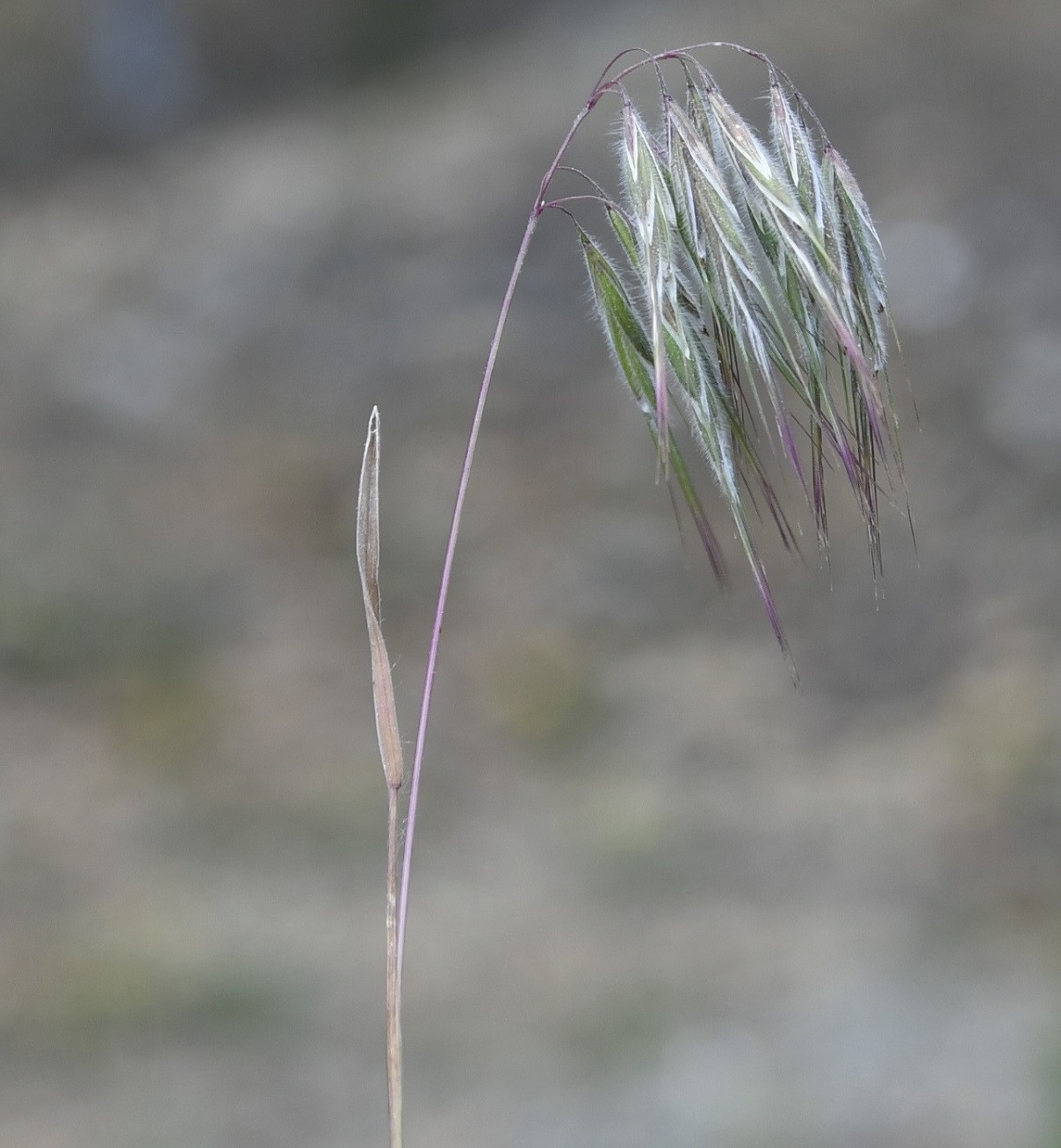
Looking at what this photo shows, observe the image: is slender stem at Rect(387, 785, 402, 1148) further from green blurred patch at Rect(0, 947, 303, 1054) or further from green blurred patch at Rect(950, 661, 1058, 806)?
green blurred patch at Rect(950, 661, 1058, 806)

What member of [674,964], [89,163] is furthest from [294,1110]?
[89,163]

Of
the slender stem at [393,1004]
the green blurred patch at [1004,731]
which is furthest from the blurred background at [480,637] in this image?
the slender stem at [393,1004]

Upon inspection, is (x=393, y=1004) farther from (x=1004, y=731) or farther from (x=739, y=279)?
(x=1004, y=731)

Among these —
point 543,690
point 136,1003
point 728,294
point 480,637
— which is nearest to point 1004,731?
point 543,690

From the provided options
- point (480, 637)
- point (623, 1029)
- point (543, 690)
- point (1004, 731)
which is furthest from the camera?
point (480, 637)

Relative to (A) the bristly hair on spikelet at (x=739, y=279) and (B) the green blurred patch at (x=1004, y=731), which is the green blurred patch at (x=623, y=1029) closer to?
(B) the green blurred patch at (x=1004, y=731)
